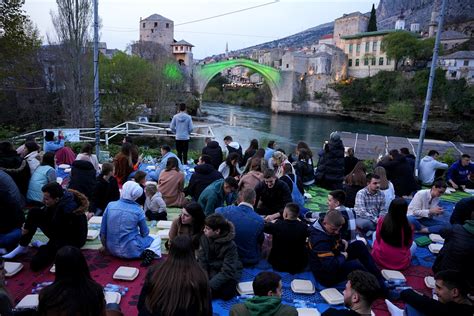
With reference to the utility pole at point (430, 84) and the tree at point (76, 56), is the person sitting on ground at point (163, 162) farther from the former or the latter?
the tree at point (76, 56)

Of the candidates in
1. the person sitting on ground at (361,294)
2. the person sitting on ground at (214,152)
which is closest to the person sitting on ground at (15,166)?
the person sitting on ground at (214,152)

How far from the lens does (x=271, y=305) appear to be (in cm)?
228

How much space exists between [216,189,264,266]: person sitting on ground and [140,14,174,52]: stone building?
5910 cm

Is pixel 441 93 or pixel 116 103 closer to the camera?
pixel 116 103

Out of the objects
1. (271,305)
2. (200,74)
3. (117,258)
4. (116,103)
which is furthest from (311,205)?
(200,74)

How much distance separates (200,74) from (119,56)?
70.7 feet

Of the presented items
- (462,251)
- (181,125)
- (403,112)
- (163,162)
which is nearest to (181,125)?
(181,125)

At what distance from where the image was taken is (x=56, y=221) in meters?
3.68

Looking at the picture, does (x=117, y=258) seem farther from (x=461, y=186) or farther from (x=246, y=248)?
(x=461, y=186)

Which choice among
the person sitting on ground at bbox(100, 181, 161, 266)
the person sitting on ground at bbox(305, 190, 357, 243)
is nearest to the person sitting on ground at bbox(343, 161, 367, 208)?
the person sitting on ground at bbox(305, 190, 357, 243)

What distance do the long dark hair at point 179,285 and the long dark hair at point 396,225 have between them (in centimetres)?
250

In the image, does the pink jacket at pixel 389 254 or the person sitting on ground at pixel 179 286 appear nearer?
the person sitting on ground at pixel 179 286

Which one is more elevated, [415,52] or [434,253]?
[415,52]

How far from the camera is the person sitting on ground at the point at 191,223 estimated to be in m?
3.59
